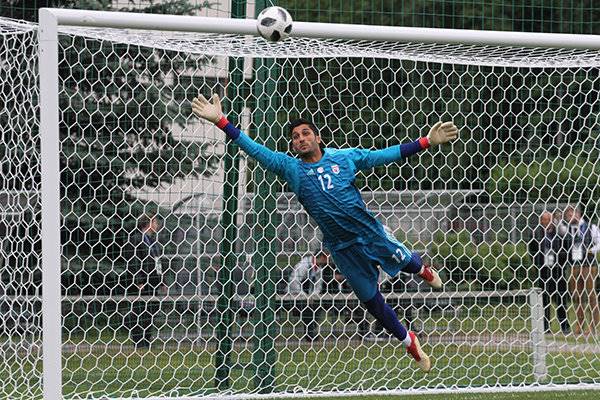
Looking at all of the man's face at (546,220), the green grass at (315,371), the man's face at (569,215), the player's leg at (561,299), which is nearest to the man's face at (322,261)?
the green grass at (315,371)

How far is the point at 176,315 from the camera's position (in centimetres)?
939

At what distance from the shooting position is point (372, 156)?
7.69m

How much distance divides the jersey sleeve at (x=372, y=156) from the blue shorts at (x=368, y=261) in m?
0.51

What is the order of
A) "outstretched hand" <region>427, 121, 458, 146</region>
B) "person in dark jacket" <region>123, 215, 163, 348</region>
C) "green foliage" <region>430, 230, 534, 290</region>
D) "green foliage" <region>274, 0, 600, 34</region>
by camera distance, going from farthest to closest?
"green foliage" <region>274, 0, 600, 34</region> → "green foliage" <region>430, 230, 534, 290</region> → "person in dark jacket" <region>123, 215, 163, 348</region> → "outstretched hand" <region>427, 121, 458, 146</region>

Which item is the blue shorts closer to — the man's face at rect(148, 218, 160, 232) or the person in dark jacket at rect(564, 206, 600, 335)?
the man's face at rect(148, 218, 160, 232)

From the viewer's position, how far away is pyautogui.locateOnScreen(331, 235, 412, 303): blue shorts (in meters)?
7.79

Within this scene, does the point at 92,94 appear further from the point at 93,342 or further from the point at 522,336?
the point at 522,336

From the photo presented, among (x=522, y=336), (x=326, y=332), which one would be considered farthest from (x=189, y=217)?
(x=522, y=336)

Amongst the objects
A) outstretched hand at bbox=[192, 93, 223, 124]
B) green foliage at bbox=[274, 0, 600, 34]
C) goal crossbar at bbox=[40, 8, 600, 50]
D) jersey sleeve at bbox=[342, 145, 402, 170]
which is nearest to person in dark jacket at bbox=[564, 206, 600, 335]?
goal crossbar at bbox=[40, 8, 600, 50]

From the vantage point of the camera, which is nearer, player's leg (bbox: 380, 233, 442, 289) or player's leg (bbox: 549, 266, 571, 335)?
player's leg (bbox: 380, 233, 442, 289)

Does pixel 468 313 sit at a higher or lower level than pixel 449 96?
lower

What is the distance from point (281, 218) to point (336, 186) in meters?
2.02

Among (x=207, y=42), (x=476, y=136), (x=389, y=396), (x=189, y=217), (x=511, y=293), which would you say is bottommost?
(x=389, y=396)

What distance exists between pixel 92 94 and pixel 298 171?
2.63 metres
